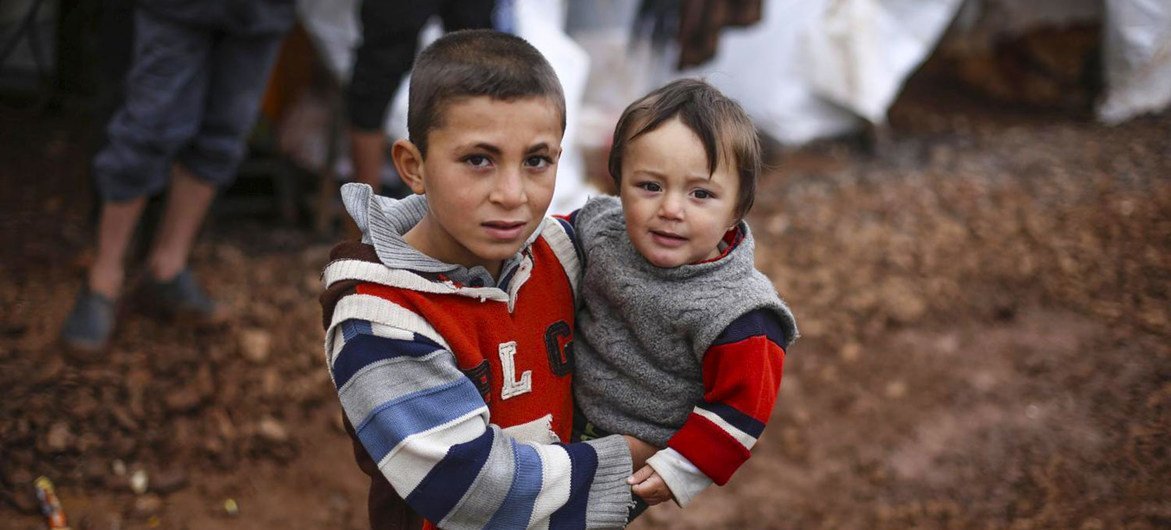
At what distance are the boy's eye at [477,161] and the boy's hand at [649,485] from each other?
20.1 inches

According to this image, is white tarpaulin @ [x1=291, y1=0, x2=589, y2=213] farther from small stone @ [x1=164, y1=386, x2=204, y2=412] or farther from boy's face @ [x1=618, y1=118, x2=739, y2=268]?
boy's face @ [x1=618, y1=118, x2=739, y2=268]

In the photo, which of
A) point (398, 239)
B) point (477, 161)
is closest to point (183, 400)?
point (398, 239)

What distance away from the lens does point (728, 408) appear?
1370 millimetres

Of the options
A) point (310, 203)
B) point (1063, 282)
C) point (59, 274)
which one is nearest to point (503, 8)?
point (310, 203)

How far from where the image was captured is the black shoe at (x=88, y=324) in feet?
9.00

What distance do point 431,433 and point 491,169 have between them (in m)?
0.37

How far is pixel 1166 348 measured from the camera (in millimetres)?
3369

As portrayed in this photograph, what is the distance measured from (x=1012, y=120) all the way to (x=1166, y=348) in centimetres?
276

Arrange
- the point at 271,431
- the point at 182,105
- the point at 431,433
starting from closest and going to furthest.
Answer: the point at 431,433, the point at 182,105, the point at 271,431

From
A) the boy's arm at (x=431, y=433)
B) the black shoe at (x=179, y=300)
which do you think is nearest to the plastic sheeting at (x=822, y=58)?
the black shoe at (x=179, y=300)

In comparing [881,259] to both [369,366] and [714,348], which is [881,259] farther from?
[369,366]

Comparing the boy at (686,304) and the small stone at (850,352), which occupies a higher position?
the boy at (686,304)

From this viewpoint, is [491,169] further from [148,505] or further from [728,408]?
[148,505]

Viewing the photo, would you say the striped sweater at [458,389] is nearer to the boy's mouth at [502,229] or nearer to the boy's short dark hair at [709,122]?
the boy's mouth at [502,229]
